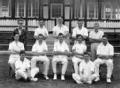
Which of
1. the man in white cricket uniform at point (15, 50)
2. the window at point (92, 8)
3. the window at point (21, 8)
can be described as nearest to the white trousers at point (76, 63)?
the man in white cricket uniform at point (15, 50)

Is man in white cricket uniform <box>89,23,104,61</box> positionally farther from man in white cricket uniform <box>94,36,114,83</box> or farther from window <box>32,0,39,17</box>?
window <box>32,0,39,17</box>

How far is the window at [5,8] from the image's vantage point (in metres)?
24.5

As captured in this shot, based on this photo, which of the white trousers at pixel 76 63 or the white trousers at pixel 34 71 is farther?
the white trousers at pixel 76 63

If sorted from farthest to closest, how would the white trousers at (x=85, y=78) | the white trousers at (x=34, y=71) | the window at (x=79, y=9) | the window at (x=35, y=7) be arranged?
the window at (x=35, y=7) → the window at (x=79, y=9) → the white trousers at (x=34, y=71) → the white trousers at (x=85, y=78)

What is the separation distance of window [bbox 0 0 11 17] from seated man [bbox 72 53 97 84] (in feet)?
47.6

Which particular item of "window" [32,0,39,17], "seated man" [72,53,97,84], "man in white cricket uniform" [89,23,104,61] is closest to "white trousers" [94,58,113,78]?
"seated man" [72,53,97,84]

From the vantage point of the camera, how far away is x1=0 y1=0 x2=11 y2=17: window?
80.4 feet

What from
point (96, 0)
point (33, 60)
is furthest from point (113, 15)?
point (33, 60)

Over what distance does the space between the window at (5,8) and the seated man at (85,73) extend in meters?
14.5

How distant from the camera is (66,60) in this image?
464 inches

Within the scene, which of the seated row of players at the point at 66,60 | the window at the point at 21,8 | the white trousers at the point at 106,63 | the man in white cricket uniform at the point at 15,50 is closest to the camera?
the seated row of players at the point at 66,60

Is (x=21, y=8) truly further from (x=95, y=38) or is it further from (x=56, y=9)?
(x=95, y=38)

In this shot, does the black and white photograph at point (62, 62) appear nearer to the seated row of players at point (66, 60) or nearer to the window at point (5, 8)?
the seated row of players at point (66, 60)

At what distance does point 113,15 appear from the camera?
24688 millimetres
